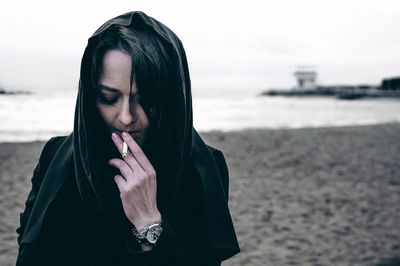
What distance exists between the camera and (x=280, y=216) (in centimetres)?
587

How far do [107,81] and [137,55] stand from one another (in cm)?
15

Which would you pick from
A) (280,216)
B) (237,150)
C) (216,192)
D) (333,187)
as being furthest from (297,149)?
(216,192)

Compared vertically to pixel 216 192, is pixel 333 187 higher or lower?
lower

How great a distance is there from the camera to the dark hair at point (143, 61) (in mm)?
1447

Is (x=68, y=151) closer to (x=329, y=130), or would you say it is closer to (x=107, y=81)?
(x=107, y=81)

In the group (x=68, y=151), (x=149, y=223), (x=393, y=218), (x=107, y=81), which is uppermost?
(x=107, y=81)

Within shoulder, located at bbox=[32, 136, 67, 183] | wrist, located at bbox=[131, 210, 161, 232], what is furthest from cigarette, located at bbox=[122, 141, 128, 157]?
shoulder, located at bbox=[32, 136, 67, 183]

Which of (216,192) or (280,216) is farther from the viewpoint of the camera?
(280,216)

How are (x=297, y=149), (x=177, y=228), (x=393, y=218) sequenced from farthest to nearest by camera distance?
(x=297, y=149)
(x=393, y=218)
(x=177, y=228)

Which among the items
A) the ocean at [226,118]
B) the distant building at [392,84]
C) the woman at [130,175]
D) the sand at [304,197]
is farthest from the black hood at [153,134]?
the distant building at [392,84]

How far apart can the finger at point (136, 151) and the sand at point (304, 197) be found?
10.9 feet

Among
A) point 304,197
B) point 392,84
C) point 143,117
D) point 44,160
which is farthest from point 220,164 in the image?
point 392,84

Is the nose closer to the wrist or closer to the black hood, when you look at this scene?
the black hood

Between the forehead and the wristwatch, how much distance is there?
501 millimetres
